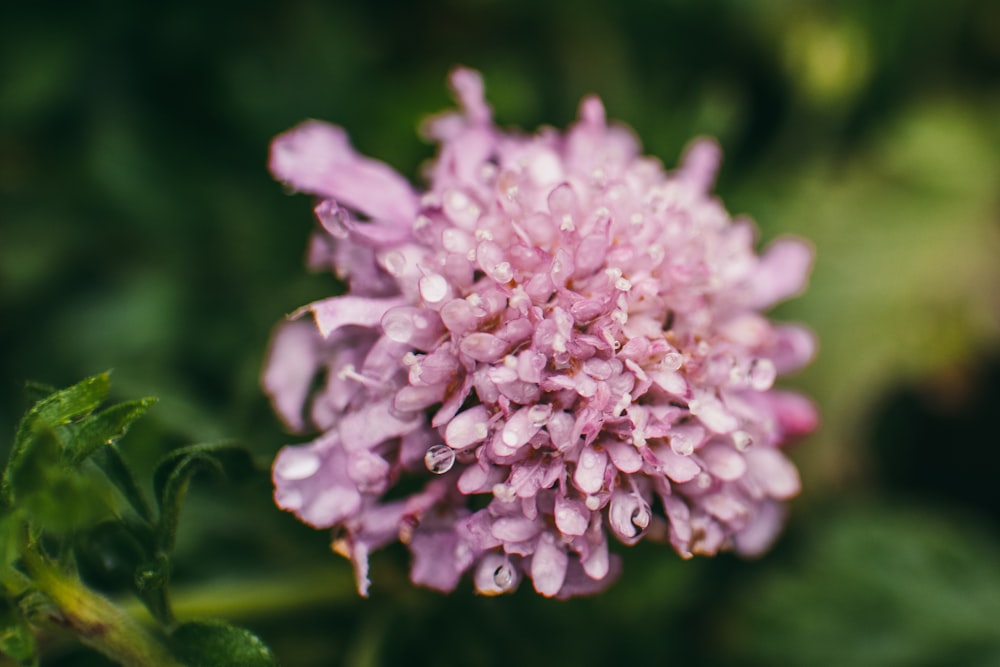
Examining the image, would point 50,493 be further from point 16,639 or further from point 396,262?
point 396,262

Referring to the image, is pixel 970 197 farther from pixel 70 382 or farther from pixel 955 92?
pixel 70 382

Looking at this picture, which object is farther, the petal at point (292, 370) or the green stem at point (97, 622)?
the petal at point (292, 370)

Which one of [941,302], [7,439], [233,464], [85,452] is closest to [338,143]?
[233,464]

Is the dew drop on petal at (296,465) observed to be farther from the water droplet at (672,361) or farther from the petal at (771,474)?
the petal at (771,474)

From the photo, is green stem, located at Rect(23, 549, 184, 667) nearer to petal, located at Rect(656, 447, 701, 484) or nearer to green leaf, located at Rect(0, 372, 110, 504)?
green leaf, located at Rect(0, 372, 110, 504)

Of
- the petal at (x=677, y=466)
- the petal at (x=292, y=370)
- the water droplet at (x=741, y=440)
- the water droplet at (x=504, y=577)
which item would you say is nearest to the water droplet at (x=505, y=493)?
the water droplet at (x=504, y=577)

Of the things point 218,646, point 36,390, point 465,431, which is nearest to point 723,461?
point 465,431
